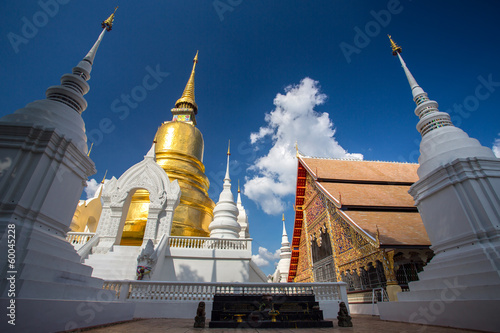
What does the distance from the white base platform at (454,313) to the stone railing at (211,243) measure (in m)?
4.95

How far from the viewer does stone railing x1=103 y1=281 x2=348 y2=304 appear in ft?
17.1

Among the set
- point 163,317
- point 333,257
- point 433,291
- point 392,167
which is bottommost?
point 163,317

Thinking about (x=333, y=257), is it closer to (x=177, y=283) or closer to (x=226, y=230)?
(x=226, y=230)

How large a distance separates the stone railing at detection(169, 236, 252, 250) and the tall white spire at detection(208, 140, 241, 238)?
1.64 ft

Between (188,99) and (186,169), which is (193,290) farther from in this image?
(188,99)

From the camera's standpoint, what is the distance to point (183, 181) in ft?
37.8

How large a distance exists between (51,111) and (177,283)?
13.5 feet

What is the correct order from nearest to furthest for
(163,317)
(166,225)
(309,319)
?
(309,319) → (163,317) → (166,225)

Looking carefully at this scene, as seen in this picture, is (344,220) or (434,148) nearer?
(434,148)

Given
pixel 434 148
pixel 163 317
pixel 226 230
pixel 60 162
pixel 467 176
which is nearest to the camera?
pixel 60 162

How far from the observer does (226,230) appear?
29.1 ft

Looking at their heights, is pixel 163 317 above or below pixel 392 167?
below

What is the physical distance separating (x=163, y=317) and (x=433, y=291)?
4.90 m

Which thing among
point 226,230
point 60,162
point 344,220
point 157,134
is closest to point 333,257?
point 344,220
